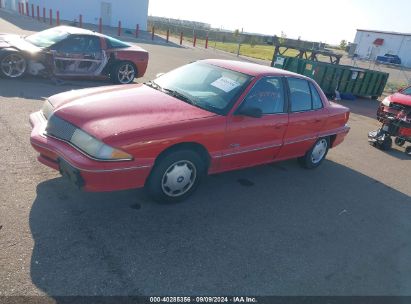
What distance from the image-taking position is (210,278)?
296 cm

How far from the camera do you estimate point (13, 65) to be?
8.27m

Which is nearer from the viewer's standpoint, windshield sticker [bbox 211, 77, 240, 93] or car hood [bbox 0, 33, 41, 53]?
windshield sticker [bbox 211, 77, 240, 93]


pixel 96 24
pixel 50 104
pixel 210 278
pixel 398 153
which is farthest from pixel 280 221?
pixel 96 24

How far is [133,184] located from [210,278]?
1.25 metres

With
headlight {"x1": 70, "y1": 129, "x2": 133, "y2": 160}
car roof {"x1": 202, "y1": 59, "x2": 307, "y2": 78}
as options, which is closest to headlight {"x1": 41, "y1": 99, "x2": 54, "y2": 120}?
headlight {"x1": 70, "y1": 129, "x2": 133, "y2": 160}

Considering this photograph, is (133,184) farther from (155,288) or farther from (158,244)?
(155,288)

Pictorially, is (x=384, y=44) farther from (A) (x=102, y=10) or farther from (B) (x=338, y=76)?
(B) (x=338, y=76)

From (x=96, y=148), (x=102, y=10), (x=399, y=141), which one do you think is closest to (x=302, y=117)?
(x=96, y=148)

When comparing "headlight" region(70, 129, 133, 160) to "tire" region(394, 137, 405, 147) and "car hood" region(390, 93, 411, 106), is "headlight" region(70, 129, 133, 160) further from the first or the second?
"car hood" region(390, 93, 411, 106)

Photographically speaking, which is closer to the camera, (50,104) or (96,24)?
(50,104)

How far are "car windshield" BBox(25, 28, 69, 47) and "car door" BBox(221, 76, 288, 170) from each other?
20.2 feet

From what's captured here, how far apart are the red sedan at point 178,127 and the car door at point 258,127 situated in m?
0.01

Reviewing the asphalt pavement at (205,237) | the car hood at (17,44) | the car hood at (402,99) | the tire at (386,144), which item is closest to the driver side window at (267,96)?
the asphalt pavement at (205,237)

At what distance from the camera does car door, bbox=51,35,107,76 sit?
8.45m
